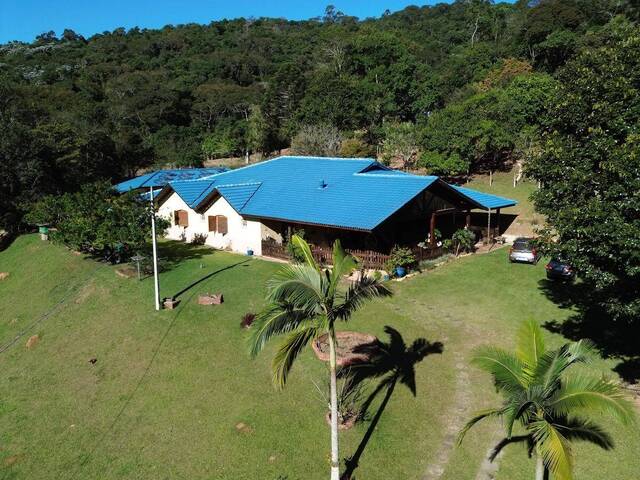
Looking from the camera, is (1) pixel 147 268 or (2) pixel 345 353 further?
(1) pixel 147 268

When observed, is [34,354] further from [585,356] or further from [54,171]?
[54,171]

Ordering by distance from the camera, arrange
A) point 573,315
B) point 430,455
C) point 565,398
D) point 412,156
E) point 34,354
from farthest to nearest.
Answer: point 412,156 < point 34,354 < point 573,315 < point 430,455 < point 565,398

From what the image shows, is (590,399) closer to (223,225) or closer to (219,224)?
(223,225)

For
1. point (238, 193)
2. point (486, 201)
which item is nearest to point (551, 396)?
point (486, 201)

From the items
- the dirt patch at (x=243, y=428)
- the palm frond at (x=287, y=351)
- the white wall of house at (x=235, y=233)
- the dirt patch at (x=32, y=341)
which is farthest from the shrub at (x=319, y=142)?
the palm frond at (x=287, y=351)

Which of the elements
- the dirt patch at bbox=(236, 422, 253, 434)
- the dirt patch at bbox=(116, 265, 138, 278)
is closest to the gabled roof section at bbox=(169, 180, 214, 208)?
the dirt patch at bbox=(116, 265, 138, 278)

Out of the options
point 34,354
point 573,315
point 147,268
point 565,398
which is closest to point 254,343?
point 565,398

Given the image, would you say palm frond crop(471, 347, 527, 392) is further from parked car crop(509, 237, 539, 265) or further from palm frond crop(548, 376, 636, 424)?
parked car crop(509, 237, 539, 265)
